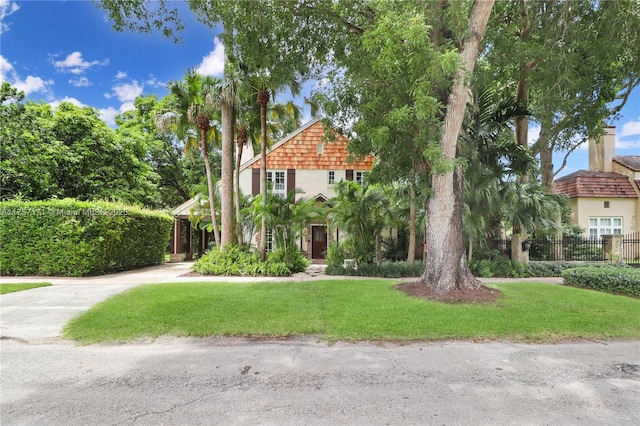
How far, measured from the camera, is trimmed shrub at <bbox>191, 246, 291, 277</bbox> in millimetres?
12367

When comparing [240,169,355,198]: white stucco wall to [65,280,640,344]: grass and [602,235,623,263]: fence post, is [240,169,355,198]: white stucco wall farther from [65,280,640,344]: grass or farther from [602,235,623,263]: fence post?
[602,235,623,263]: fence post

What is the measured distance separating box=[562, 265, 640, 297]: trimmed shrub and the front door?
11.4 metres

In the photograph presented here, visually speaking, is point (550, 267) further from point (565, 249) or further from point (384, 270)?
point (384, 270)

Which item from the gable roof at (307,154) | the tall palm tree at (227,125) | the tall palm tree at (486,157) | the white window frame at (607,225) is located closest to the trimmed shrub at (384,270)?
the tall palm tree at (486,157)

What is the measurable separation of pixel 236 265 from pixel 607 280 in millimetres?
11828

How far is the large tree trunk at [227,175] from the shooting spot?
13461mm

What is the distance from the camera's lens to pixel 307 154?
19422 millimetres

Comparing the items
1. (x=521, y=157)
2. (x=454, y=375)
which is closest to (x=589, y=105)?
(x=521, y=157)

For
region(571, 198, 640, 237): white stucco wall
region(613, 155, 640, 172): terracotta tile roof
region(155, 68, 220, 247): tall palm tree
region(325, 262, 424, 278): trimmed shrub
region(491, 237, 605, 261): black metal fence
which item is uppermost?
region(155, 68, 220, 247): tall palm tree

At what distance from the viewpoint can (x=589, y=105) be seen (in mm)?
11516

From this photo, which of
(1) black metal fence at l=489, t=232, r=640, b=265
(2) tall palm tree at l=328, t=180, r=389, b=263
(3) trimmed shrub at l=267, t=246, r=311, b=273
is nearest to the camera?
(2) tall palm tree at l=328, t=180, r=389, b=263

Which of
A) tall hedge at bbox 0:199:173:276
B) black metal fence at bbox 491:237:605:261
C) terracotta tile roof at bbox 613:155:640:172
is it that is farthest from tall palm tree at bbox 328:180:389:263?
terracotta tile roof at bbox 613:155:640:172

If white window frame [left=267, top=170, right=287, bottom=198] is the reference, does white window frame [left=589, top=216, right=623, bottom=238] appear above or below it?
below

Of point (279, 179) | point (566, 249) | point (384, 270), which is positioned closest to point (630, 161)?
point (566, 249)
